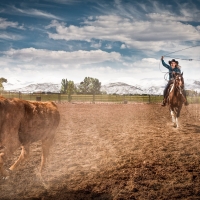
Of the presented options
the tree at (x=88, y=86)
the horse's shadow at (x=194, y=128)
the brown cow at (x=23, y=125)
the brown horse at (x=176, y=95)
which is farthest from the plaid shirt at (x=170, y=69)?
the tree at (x=88, y=86)

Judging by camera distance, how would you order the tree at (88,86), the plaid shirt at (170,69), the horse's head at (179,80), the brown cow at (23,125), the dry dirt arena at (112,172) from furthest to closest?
1. the tree at (88,86)
2. the plaid shirt at (170,69)
3. the horse's head at (179,80)
4. the dry dirt arena at (112,172)
5. the brown cow at (23,125)

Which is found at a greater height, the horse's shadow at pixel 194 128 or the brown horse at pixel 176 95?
the brown horse at pixel 176 95

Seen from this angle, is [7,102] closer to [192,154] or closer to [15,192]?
[15,192]

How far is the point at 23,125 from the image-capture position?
378cm

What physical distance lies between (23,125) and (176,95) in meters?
8.04

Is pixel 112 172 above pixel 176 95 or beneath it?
beneath

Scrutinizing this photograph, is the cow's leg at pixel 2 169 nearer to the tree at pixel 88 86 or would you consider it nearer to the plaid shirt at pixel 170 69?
the plaid shirt at pixel 170 69

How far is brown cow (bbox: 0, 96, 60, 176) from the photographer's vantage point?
3520mm

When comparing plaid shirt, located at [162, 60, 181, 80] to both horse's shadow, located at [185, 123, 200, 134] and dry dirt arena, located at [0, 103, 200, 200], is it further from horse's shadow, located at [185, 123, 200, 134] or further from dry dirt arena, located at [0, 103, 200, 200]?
dry dirt arena, located at [0, 103, 200, 200]

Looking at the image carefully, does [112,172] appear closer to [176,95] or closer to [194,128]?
[194,128]

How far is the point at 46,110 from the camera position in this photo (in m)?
4.29

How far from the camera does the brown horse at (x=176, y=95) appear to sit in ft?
33.0

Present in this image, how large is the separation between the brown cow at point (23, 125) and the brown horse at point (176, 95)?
22.9ft

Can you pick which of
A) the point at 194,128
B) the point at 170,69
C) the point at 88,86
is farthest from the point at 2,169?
the point at 88,86
